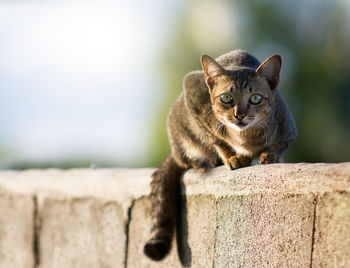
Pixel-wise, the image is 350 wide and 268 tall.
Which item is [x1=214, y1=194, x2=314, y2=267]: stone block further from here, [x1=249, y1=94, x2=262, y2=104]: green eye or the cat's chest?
[x1=249, y1=94, x2=262, y2=104]: green eye

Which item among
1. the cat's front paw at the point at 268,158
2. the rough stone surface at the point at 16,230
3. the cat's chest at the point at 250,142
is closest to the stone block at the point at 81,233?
the rough stone surface at the point at 16,230

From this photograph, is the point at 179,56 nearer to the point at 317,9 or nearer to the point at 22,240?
the point at 317,9

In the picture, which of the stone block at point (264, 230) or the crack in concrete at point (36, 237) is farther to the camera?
the crack in concrete at point (36, 237)

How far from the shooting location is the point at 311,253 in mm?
1554

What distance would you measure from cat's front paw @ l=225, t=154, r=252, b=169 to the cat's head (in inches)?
5.5

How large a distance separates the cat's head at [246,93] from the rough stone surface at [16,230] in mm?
1718

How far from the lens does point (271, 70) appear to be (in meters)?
2.26

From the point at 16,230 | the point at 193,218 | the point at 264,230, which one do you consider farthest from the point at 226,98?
the point at 16,230

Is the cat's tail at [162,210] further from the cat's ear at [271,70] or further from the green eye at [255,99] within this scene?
the cat's ear at [271,70]

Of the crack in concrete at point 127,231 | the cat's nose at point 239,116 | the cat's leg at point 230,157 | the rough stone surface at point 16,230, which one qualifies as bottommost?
the rough stone surface at point 16,230

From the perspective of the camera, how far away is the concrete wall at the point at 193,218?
1.55m

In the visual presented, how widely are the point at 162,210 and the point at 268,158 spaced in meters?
0.56

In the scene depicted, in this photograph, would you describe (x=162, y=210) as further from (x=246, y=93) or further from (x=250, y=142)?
(x=246, y=93)

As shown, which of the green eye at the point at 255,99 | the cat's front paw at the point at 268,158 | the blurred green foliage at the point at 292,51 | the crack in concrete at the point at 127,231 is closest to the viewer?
the cat's front paw at the point at 268,158
